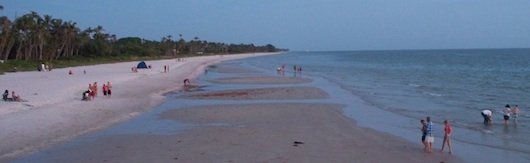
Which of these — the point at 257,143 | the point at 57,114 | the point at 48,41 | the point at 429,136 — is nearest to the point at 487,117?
the point at 429,136

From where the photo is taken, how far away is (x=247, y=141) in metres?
16.8

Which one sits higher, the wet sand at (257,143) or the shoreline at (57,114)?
the shoreline at (57,114)

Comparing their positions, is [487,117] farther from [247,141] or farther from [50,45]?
[50,45]

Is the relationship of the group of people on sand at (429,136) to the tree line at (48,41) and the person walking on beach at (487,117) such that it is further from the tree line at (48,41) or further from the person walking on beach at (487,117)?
the tree line at (48,41)

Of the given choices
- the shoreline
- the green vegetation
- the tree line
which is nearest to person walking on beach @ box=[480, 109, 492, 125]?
the shoreline

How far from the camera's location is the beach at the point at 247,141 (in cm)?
1434

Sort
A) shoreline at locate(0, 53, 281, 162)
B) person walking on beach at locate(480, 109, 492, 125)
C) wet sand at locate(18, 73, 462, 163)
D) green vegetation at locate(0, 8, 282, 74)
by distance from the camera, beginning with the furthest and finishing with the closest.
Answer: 1. green vegetation at locate(0, 8, 282, 74)
2. person walking on beach at locate(480, 109, 492, 125)
3. shoreline at locate(0, 53, 281, 162)
4. wet sand at locate(18, 73, 462, 163)

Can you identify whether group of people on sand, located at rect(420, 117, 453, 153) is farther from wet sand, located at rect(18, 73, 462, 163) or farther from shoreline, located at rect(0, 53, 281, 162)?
shoreline, located at rect(0, 53, 281, 162)

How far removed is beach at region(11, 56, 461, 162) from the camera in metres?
14.3

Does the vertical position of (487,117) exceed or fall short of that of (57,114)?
it falls short

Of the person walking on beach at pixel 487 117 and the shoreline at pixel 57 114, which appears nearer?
the shoreline at pixel 57 114

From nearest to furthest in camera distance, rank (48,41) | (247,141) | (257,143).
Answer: (257,143) → (247,141) → (48,41)

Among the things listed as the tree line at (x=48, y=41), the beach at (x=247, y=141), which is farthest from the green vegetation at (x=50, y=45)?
the beach at (x=247, y=141)

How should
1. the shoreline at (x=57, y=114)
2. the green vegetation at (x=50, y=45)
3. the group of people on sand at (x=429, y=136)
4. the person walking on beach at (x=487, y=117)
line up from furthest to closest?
the green vegetation at (x=50, y=45), the person walking on beach at (x=487, y=117), the shoreline at (x=57, y=114), the group of people on sand at (x=429, y=136)
